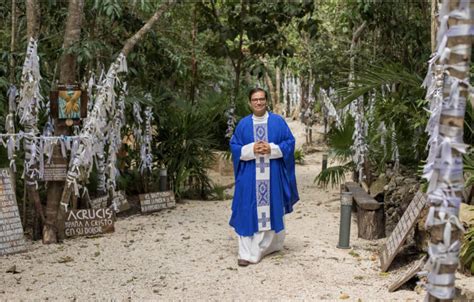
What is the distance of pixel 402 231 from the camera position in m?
5.32

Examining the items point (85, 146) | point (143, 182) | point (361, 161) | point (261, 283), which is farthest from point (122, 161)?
point (261, 283)

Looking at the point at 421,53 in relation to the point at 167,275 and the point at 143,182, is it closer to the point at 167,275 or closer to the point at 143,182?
the point at 143,182

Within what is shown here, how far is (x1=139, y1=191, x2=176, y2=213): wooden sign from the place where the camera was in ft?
27.8

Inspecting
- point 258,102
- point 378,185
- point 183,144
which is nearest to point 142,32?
point 258,102

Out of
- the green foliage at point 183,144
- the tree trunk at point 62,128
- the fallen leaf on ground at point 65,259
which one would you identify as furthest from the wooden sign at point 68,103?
the green foliage at point 183,144

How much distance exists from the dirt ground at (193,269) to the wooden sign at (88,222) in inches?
4.8

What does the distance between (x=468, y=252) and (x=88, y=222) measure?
13.3ft

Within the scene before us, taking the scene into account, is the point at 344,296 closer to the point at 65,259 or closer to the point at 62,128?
the point at 65,259

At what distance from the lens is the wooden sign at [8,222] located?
242 inches

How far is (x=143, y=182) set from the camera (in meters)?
9.20

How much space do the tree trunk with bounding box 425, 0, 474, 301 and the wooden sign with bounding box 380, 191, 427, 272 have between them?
2.55 meters

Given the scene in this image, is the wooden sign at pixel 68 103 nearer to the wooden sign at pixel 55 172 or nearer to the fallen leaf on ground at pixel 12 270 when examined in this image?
the wooden sign at pixel 55 172

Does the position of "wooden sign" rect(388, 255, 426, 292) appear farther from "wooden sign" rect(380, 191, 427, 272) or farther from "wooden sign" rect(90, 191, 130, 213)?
"wooden sign" rect(90, 191, 130, 213)

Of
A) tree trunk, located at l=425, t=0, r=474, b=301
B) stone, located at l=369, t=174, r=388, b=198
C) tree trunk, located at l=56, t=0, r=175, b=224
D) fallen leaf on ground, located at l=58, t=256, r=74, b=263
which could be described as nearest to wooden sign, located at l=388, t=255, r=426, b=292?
tree trunk, located at l=425, t=0, r=474, b=301
